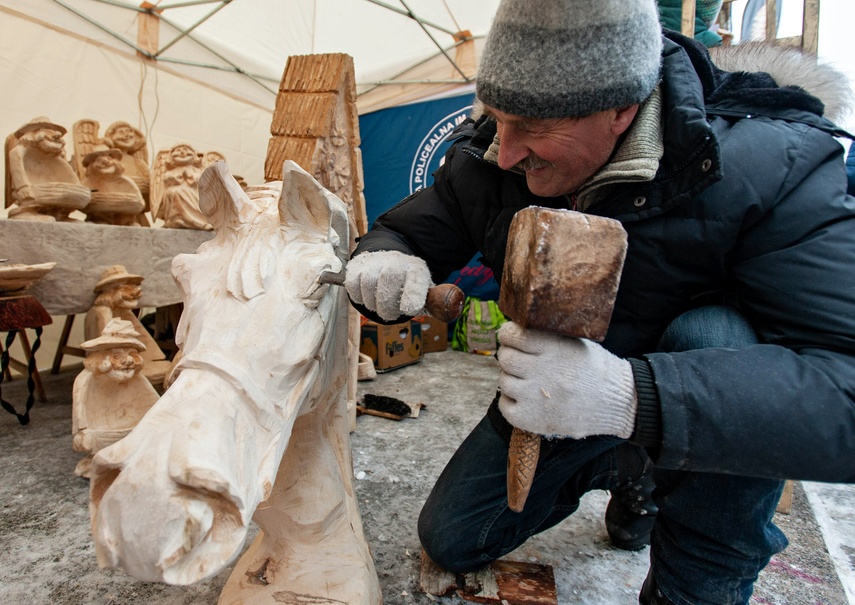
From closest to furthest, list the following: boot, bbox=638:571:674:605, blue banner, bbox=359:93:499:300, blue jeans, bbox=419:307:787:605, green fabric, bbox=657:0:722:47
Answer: blue jeans, bbox=419:307:787:605 → boot, bbox=638:571:674:605 → green fabric, bbox=657:0:722:47 → blue banner, bbox=359:93:499:300

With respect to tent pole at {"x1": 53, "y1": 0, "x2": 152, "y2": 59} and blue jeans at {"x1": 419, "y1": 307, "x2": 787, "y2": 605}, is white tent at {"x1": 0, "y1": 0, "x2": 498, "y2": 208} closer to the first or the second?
tent pole at {"x1": 53, "y1": 0, "x2": 152, "y2": 59}

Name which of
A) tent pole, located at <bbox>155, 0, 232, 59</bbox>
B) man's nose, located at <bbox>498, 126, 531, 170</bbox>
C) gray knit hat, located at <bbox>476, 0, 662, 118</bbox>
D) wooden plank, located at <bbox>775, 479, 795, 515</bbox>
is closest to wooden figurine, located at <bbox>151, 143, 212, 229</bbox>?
tent pole, located at <bbox>155, 0, 232, 59</bbox>

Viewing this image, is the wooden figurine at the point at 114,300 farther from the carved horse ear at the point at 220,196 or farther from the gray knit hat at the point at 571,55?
the gray knit hat at the point at 571,55

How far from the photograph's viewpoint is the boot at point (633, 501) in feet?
6.16

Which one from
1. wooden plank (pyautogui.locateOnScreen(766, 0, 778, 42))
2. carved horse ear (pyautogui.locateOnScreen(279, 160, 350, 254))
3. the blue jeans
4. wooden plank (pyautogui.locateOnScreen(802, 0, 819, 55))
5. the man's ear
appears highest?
wooden plank (pyautogui.locateOnScreen(766, 0, 778, 42))

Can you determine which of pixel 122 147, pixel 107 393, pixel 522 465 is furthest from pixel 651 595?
pixel 122 147

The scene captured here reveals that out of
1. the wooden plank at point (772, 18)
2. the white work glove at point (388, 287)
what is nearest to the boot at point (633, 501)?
the white work glove at point (388, 287)

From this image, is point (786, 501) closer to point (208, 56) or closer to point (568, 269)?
point (568, 269)

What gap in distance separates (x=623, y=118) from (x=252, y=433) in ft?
3.60

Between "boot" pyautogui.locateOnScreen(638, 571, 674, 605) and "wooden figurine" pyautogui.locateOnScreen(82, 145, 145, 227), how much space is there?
379 cm

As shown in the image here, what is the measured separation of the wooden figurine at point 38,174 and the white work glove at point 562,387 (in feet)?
10.3

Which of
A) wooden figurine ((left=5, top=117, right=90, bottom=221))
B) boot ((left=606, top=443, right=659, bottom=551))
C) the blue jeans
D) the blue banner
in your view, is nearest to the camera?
the blue jeans

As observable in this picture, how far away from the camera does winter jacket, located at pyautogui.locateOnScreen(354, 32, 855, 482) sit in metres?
1.05

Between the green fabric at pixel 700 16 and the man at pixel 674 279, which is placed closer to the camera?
the man at pixel 674 279
